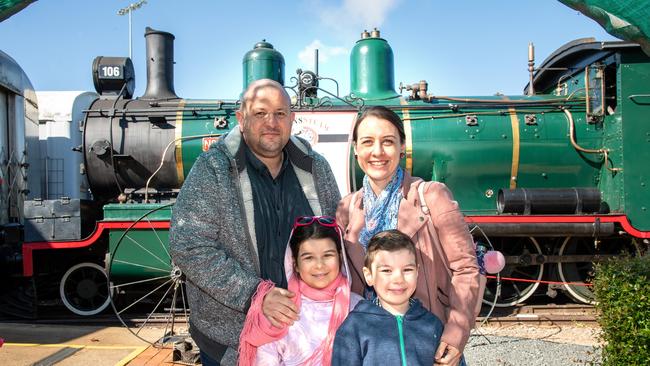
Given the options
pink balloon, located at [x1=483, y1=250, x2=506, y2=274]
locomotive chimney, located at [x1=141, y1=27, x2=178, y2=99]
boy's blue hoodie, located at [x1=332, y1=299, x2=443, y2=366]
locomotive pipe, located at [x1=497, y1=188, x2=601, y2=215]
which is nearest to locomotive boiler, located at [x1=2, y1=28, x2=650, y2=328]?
locomotive pipe, located at [x1=497, y1=188, x2=601, y2=215]

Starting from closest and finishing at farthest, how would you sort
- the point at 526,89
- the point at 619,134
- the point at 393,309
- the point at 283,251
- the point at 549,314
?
1. the point at 393,309
2. the point at 283,251
3. the point at 619,134
4. the point at 549,314
5. the point at 526,89

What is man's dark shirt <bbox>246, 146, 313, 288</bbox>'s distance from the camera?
2041mm

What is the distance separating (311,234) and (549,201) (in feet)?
15.9

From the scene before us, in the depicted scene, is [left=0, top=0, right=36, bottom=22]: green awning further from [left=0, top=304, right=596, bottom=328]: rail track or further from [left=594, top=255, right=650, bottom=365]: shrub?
[left=0, top=304, right=596, bottom=328]: rail track

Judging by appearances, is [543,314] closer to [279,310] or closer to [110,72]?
[279,310]

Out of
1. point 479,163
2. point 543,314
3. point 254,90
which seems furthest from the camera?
point 479,163

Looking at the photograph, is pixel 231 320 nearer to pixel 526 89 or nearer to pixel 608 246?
pixel 608 246

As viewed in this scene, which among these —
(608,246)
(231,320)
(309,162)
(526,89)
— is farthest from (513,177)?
(231,320)

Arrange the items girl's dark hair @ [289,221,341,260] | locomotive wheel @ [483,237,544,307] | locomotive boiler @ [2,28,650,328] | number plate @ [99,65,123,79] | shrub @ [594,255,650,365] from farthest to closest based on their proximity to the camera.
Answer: number plate @ [99,65,123,79], locomotive wheel @ [483,237,544,307], locomotive boiler @ [2,28,650,328], shrub @ [594,255,650,365], girl's dark hair @ [289,221,341,260]

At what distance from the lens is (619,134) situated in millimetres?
6016

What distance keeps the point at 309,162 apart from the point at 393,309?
2.33ft

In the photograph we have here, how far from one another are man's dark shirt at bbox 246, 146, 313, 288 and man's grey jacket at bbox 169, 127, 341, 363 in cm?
4

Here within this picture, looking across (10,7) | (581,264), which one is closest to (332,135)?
(581,264)

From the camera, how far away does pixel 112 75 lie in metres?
7.20
